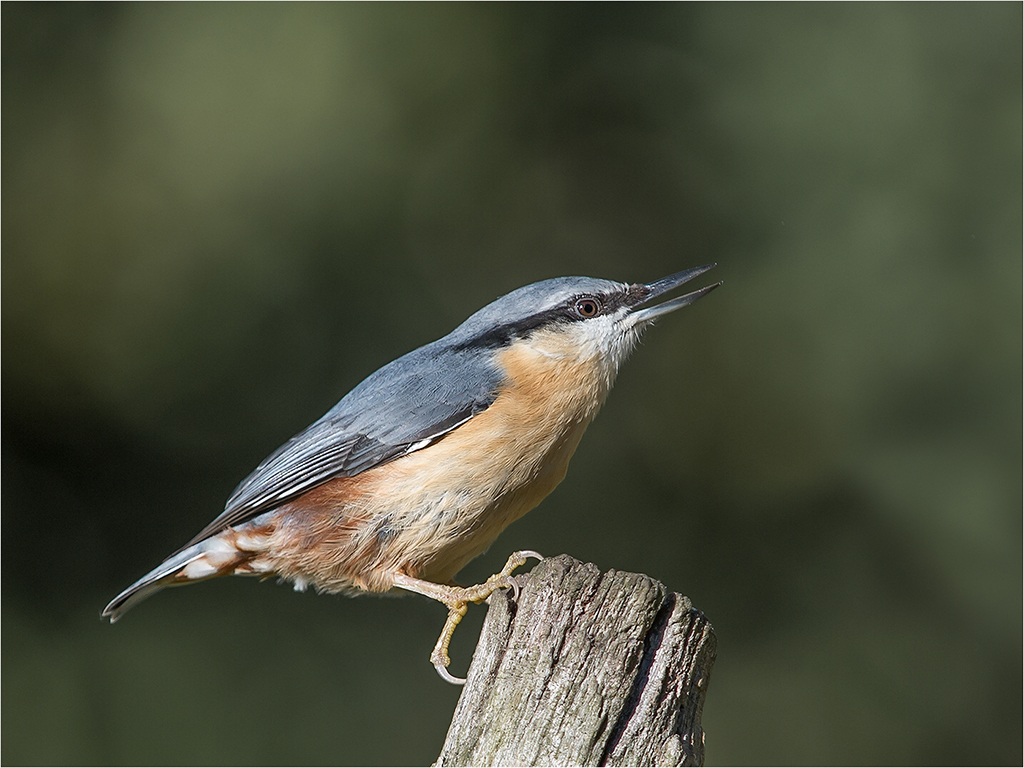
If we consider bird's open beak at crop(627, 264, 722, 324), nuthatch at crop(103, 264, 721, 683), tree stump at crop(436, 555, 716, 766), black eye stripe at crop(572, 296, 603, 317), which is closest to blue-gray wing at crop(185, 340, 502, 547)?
nuthatch at crop(103, 264, 721, 683)

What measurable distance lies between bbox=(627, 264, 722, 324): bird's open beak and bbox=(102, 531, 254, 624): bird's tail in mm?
1309

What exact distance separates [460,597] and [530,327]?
2.72ft

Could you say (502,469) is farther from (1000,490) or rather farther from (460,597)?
(1000,490)

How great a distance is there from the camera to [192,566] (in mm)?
2854

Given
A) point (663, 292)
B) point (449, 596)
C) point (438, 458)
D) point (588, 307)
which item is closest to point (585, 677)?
point (449, 596)

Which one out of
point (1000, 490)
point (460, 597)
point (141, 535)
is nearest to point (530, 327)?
point (460, 597)

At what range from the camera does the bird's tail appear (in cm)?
282

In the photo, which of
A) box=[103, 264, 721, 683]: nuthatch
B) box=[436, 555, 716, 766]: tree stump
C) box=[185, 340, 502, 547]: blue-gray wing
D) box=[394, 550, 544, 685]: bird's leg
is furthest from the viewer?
box=[185, 340, 502, 547]: blue-gray wing

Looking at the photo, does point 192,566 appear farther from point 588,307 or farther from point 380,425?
point 588,307

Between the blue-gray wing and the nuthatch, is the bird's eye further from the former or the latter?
the blue-gray wing

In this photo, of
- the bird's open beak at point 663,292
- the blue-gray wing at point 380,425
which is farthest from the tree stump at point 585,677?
the bird's open beak at point 663,292

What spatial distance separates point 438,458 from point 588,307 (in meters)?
0.67

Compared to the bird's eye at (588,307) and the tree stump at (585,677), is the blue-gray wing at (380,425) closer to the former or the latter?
the bird's eye at (588,307)

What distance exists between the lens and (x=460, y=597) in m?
2.42
